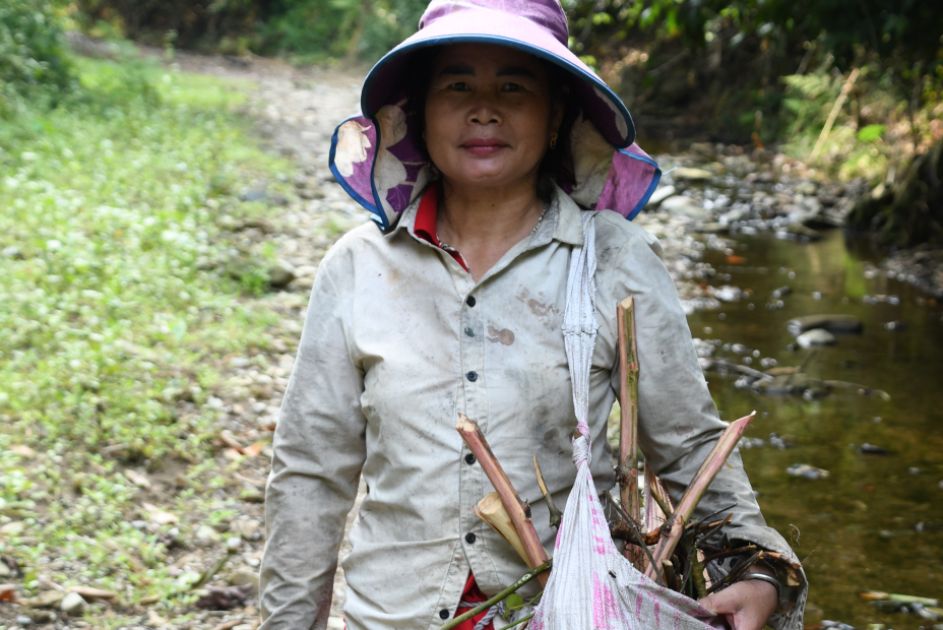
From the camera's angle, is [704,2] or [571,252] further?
[704,2]

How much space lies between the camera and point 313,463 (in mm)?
1854

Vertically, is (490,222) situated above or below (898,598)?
above

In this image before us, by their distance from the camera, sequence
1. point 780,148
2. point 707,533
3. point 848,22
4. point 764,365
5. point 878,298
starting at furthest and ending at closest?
point 780,148, point 878,298, point 848,22, point 764,365, point 707,533

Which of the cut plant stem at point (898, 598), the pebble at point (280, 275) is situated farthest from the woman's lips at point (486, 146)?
the pebble at point (280, 275)

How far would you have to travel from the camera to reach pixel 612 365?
5.80 feet

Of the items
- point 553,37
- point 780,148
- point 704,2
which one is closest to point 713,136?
point 780,148

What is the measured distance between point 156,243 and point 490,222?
4.46 meters

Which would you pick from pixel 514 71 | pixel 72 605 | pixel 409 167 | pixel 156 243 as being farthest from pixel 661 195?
pixel 514 71

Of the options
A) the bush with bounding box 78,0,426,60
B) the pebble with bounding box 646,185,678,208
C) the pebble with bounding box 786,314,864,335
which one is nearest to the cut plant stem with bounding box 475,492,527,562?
the pebble with bounding box 786,314,864,335

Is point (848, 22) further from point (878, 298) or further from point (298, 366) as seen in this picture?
point (298, 366)

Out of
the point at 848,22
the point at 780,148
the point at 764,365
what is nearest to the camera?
the point at 764,365

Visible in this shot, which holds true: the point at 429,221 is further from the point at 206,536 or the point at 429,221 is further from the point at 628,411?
the point at 206,536

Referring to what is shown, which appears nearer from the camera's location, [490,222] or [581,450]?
[581,450]

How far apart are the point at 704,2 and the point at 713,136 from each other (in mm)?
8723
